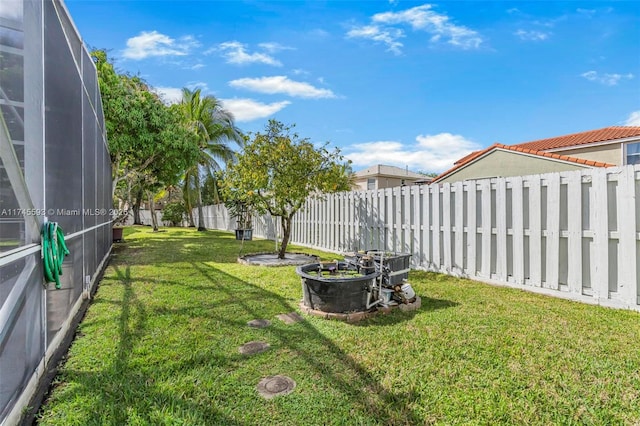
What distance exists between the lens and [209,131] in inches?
688

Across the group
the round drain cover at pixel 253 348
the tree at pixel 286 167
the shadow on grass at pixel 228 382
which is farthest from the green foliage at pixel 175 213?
the round drain cover at pixel 253 348

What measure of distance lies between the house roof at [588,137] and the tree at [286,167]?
13160mm

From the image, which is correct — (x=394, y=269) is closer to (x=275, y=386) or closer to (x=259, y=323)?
(x=259, y=323)

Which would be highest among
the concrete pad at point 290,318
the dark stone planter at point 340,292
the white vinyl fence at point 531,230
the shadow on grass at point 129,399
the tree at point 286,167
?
the tree at point 286,167

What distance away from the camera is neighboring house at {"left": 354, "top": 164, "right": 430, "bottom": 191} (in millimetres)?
24766

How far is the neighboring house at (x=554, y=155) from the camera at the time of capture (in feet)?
31.8

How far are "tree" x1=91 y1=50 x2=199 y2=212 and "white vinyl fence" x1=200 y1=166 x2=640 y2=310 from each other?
7.44 metres

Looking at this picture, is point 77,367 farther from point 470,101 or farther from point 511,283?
point 470,101

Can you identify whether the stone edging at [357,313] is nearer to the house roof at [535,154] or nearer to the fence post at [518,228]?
the fence post at [518,228]

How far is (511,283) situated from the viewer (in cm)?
480

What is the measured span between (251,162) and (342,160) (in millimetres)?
2185

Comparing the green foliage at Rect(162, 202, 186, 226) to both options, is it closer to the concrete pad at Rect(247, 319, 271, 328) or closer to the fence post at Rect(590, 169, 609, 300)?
the concrete pad at Rect(247, 319, 271, 328)

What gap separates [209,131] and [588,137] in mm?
18772

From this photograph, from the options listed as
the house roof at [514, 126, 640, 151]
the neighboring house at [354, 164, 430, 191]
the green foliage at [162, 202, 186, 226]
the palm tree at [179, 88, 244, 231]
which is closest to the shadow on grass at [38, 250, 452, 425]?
the palm tree at [179, 88, 244, 231]
